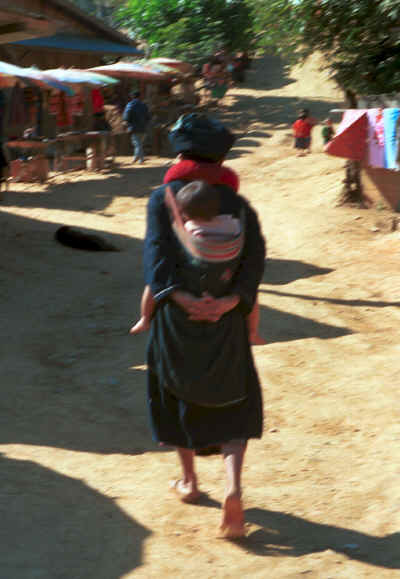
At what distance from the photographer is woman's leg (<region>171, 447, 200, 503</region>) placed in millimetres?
3767

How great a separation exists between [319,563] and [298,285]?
6.38 meters

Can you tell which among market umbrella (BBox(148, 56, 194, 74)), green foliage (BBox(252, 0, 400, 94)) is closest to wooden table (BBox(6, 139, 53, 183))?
green foliage (BBox(252, 0, 400, 94))

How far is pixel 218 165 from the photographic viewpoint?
139 inches

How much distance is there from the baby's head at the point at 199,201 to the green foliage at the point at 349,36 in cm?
1082

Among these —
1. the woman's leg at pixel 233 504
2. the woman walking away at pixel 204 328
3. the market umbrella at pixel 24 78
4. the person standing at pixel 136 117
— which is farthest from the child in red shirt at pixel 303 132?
the woman's leg at pixel 233 504

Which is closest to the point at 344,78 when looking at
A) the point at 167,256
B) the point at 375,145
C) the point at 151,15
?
the point at 375,145

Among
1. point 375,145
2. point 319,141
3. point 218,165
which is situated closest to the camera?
point 218,165

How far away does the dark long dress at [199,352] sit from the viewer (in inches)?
134

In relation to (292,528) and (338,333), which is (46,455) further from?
(338,333)

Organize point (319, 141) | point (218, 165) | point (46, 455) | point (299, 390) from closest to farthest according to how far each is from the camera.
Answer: point (218, 165)
point (46, 455)
point (299, 390)
point (319, 141)

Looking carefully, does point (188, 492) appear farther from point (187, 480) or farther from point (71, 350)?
point (71, 350)

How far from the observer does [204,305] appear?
3.37m

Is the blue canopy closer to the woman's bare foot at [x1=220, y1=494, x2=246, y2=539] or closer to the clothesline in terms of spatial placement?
the clothesline

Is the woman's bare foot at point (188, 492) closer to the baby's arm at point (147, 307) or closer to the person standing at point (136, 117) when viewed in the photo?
the baby's arm at point (147, 307)
